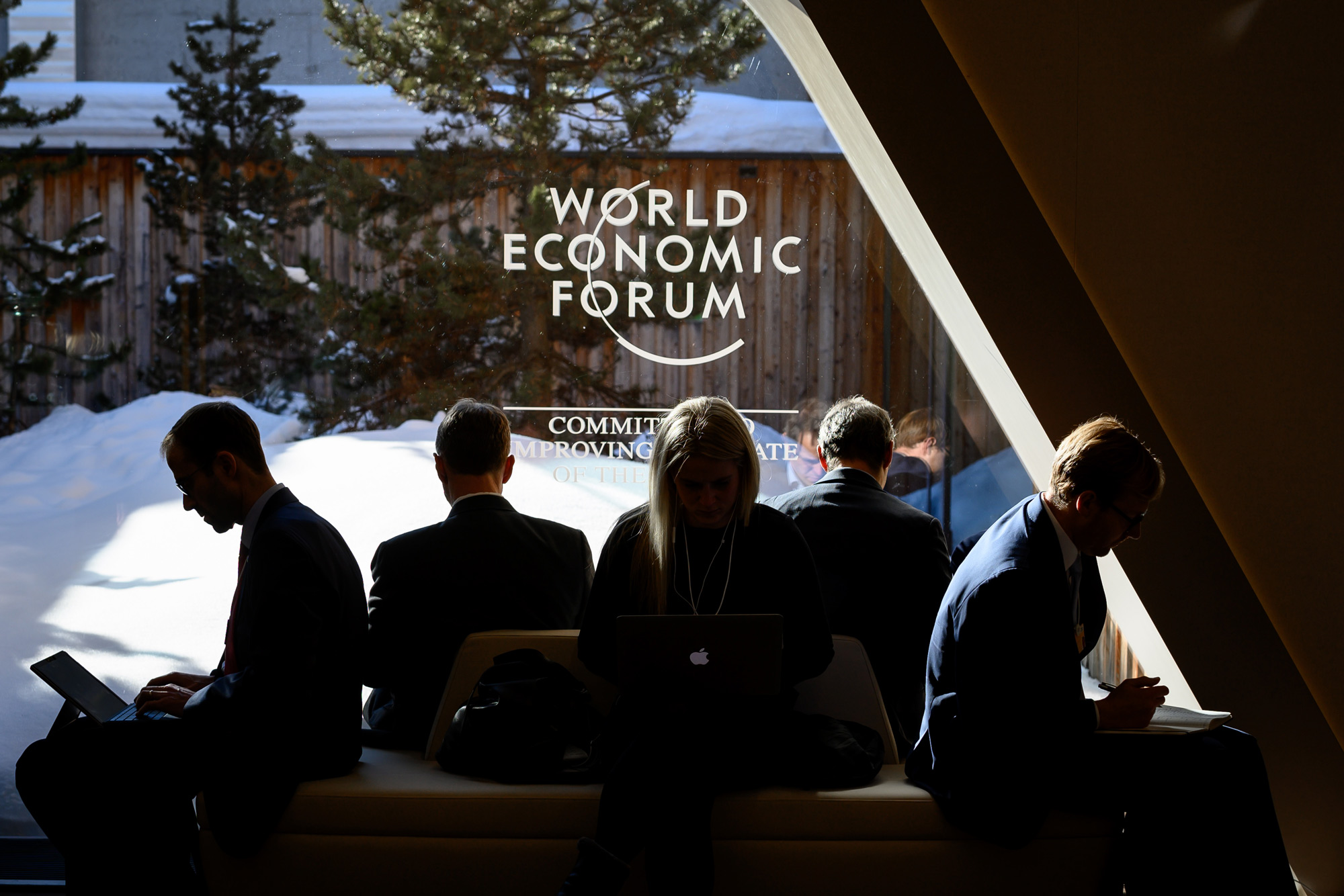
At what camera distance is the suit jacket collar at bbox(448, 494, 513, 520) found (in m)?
2.65

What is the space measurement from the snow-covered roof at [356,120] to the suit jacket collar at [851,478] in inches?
52.3

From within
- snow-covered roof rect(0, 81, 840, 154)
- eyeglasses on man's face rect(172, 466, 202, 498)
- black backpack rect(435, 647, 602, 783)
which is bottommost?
black backpack rect(435, 647, 602, 783)

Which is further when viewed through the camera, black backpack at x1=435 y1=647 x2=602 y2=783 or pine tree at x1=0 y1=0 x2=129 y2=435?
pine tree at x1=0 y1=0 x2=129 y2=435

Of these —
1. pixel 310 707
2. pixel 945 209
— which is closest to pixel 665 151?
pixel 945 209

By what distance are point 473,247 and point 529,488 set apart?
0.88 meters

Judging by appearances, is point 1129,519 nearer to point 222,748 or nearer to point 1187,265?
point 1187,265

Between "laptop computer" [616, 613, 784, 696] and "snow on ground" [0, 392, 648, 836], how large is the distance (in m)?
1.54

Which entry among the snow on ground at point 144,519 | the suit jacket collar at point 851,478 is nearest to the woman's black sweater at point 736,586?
the suit jacket collar at point 851,478

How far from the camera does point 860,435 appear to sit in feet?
9.49

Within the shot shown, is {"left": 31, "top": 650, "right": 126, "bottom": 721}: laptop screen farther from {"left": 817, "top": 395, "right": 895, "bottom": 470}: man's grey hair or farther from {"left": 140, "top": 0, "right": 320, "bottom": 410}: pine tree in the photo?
{"left": 817, "top": 395, "right": 895, "bottom": 470}: man's grey hair

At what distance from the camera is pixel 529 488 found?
3.70 metres

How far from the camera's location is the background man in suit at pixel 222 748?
2.11m

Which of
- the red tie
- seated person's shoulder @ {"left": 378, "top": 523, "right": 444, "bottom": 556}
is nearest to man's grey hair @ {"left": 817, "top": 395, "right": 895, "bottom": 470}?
seated person's shoulder @ {"left": 378, "top": 523, "right": 444, "bottom": 556}

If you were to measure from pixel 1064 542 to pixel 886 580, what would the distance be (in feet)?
2.02
